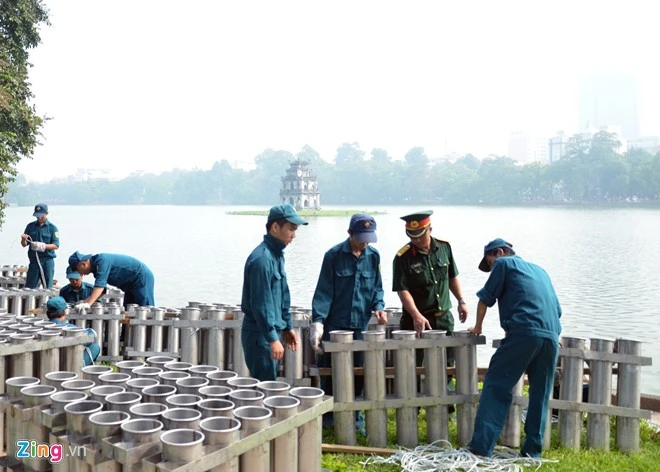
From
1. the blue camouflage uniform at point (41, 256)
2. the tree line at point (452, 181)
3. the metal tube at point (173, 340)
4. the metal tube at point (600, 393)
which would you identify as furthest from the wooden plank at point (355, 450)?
the tree line at point (452, 181)

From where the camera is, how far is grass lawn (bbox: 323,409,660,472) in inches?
216

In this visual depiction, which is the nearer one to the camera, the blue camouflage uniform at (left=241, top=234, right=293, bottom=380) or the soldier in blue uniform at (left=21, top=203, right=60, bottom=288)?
the blue camouflage uniform at (left=241, top=234, right=293, bottom=380)

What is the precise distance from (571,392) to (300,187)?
115406mm

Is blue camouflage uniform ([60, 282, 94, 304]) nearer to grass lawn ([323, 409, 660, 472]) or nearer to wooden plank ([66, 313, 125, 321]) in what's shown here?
wooden plank ([66, 313, 125, 321])

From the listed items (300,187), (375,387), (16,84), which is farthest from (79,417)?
(300,187)

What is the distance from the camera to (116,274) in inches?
351

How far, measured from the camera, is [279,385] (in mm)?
4418

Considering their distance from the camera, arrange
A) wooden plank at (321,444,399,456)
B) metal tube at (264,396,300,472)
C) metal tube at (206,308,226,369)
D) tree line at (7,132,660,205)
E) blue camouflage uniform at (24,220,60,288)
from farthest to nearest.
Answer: tree line at (7,132,660,205)
blue camouflage uniform at (24,220,60,288)
metal tube at (206,308,226,369)
wooden plank at (321,444,399,456)
metal tube at (264,396,300,472)

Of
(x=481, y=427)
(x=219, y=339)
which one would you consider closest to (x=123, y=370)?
(x=219, y=339)

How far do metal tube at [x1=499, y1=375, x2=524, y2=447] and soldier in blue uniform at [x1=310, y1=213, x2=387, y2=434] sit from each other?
4.19ft

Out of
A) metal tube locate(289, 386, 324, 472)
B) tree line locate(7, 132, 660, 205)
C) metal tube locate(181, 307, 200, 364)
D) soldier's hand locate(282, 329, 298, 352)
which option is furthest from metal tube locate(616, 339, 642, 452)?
tree line locate(7, 132, 660, 205)

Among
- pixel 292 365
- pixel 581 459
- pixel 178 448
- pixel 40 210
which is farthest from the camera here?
pixel 40 210

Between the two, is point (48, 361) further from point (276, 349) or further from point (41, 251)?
point (41, 251)

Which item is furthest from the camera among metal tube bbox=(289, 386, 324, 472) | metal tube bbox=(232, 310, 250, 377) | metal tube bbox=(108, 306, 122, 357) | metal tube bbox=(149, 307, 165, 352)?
metal tube bbox=(108, 306, 122, 357)
